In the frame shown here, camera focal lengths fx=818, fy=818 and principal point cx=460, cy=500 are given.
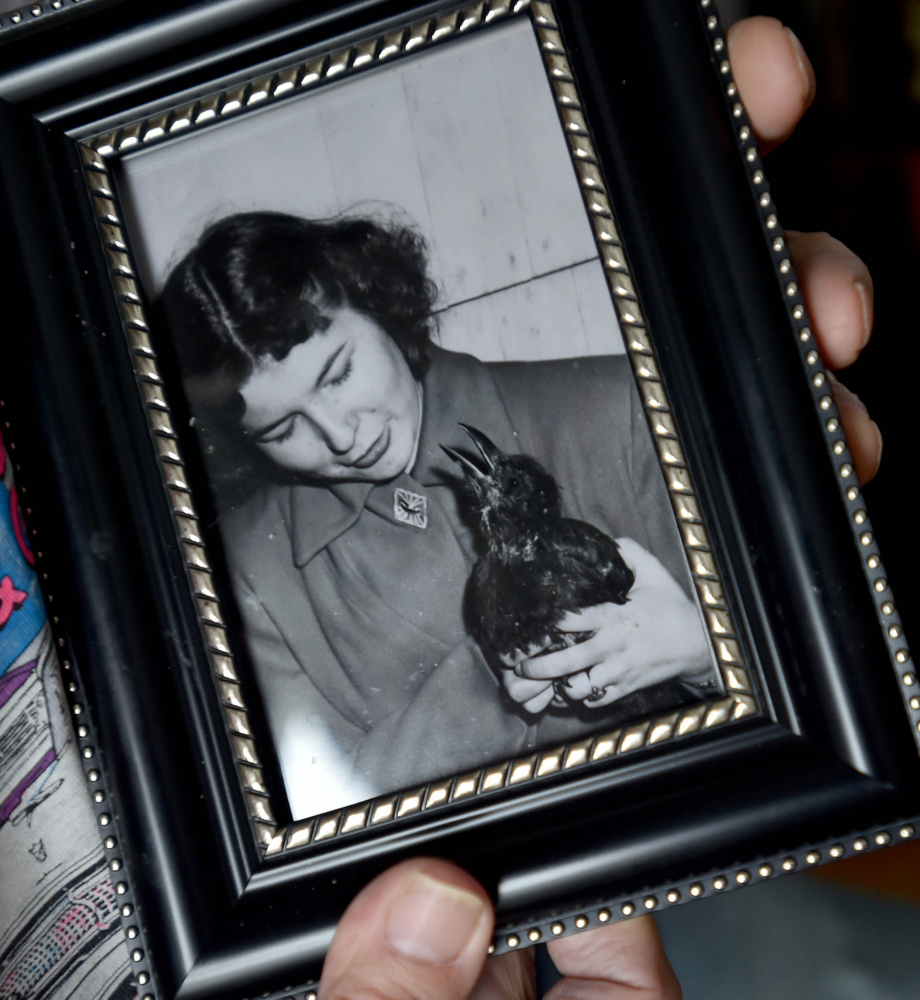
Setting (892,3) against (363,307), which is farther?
(892,3)

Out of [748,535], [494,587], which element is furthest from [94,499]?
[748,535]

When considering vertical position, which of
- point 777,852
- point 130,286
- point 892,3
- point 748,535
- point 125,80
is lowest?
point 777,852

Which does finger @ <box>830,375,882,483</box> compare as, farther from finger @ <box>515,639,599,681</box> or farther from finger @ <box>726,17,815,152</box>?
finger @ <box>515,639,599,681</box>

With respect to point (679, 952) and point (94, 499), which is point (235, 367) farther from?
point (679, 952)

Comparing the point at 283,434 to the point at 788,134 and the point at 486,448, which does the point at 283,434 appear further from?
the point at 788,134

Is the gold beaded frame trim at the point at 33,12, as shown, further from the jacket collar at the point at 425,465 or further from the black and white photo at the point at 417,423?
the jacket collar at the point at 425,465

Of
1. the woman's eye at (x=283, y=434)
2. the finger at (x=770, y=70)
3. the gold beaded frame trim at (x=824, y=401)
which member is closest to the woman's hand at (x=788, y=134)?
the finger at (x=770, y=70)

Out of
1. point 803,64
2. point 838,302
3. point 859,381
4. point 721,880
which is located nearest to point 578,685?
point 721,880
